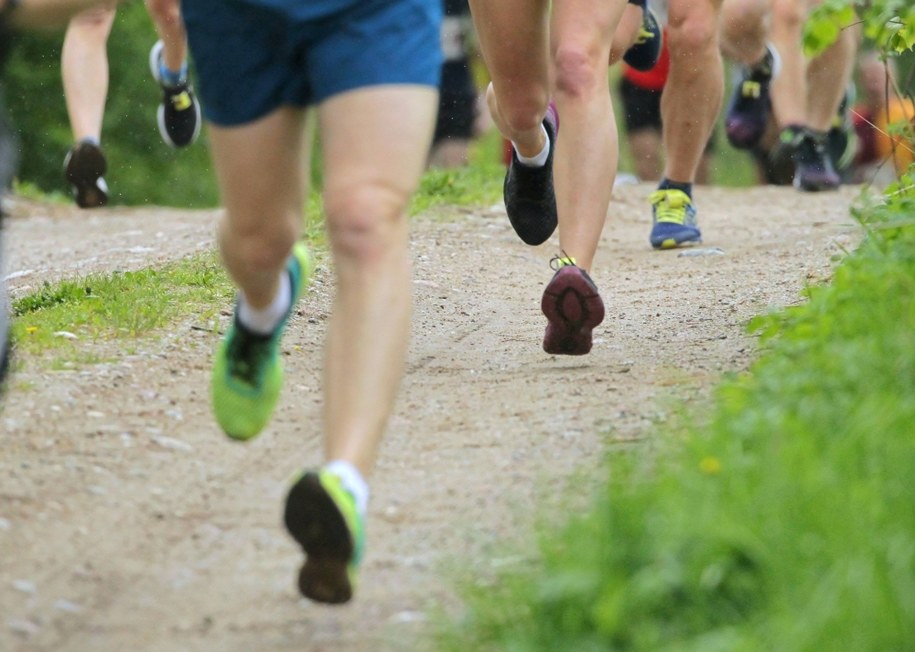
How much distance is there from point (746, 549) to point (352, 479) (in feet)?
2.37

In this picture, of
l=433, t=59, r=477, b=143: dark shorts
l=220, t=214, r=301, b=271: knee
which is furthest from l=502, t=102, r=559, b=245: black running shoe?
l=433, t=59, r=477, b=143: dark shorts

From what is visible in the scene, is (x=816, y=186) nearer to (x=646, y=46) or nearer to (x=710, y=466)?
(x=646, y=46)

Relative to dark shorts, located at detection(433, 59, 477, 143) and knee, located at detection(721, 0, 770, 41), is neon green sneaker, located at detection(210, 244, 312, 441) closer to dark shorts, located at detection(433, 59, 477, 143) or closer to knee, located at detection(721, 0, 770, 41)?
knee, located at detection(721, 0, 770, 41)

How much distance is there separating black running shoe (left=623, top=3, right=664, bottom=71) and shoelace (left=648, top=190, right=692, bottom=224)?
0.66m

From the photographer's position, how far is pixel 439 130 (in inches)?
494

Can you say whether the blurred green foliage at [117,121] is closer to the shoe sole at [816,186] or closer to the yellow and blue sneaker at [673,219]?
the shoe sole at [816,186]

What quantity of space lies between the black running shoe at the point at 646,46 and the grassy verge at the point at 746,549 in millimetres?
3971

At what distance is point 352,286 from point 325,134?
0.30 meters

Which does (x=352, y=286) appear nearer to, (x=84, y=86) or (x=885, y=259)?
(x=885, y=259)

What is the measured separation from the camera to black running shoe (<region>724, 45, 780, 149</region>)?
961 cm

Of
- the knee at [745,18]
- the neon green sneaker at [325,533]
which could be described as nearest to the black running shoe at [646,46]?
the knee at [745,18]

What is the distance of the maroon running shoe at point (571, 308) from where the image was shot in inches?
171

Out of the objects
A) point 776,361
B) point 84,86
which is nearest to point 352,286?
point 776,361

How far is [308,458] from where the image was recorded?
3885 mm
